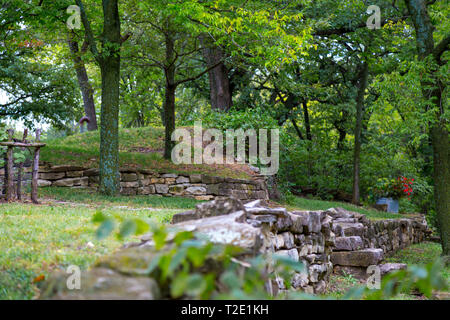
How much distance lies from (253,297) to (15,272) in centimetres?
214

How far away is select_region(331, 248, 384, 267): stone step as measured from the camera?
6078 mm

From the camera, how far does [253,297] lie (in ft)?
4.98

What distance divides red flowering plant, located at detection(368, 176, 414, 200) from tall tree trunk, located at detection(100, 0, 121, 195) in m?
9.05

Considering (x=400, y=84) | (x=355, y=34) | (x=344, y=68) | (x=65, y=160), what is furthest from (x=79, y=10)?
(x=344, y=68)

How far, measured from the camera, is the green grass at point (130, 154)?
452 inches

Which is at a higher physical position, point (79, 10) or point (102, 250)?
point (79, 10)

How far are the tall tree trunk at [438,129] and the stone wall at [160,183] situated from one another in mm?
5105

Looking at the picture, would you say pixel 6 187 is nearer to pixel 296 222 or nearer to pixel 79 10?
pixel 79 10

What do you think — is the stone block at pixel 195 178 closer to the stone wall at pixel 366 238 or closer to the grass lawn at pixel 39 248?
the stone wall at pixel 366 238

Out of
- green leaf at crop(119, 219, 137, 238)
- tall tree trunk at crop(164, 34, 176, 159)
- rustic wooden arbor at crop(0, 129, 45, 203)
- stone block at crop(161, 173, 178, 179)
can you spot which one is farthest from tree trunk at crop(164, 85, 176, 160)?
green leaf at crop(119, 219, 137, 238)

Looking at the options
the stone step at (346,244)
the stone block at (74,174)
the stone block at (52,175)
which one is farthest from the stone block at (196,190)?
the stone step at (346,244)

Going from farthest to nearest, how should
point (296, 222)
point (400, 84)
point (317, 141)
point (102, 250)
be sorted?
point (317, 141) < point (400, 84) < point (296, 222) < point (102, 250)

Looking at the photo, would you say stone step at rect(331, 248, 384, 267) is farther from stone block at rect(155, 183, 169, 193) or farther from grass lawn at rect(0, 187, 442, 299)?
stone block at rect(155, 183, 169, 193)

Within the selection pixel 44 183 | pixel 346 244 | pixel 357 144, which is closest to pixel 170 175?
pixel 44 183
